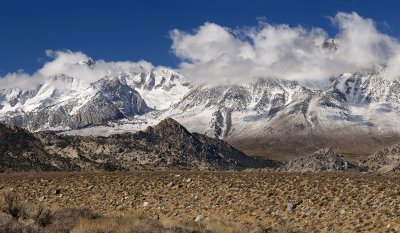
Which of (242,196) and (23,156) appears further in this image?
(23,156)

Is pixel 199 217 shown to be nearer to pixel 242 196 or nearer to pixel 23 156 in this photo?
pixel 242 196

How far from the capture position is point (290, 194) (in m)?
25.8

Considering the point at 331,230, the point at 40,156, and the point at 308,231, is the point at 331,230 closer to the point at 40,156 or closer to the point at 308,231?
the point at 308,231

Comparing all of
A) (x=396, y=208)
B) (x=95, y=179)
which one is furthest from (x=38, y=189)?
(x=396, y=208)

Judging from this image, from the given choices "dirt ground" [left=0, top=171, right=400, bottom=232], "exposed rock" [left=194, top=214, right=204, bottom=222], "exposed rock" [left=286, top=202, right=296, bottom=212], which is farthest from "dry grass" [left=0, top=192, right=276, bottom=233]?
"exposed rock" [left=194, top=214, right=204, bottom=222]

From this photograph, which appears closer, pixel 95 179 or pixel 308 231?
pixel 308 231

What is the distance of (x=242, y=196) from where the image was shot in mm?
26641

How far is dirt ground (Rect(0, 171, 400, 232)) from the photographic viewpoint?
22.5m

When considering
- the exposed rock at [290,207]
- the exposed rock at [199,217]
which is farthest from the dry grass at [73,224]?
the exposed rock at [199,217]

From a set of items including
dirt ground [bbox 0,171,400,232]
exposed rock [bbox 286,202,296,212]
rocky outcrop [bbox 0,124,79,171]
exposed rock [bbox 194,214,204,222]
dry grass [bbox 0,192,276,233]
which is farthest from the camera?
rocky outcrop [bbox 0,124,79,171]

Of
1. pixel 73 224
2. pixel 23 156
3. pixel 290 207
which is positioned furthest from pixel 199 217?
pixel 23 156

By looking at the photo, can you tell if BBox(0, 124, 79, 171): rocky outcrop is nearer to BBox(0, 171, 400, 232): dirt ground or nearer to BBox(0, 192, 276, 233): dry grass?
BBox(0, 171, 400, 232): dirt ground

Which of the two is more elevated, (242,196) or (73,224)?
(242,196)

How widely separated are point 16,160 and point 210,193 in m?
146
